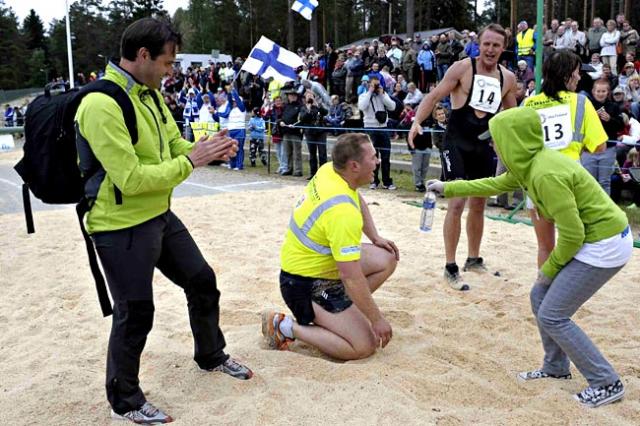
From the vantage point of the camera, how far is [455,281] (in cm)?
533

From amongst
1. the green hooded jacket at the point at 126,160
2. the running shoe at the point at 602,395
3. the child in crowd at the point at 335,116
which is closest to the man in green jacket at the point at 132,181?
the green hooded jacket at the point at 126,160

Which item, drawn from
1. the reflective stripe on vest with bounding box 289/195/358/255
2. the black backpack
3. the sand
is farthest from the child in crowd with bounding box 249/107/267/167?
the black backpack

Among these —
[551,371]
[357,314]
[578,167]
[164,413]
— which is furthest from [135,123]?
[551,371]

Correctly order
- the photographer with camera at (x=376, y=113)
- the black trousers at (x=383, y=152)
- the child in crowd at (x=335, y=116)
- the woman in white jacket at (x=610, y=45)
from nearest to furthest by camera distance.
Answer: the black trousers at (x=383, y=152) < the photographer with camera at (x=376, y=113) < the child in crowd at (x=335, y=116) < the woman in white jacket at (x=610, y=45)

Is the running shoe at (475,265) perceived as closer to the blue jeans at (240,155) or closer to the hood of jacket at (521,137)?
the hood of jacket at (521,137)

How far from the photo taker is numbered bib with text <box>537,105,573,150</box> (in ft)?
14.0

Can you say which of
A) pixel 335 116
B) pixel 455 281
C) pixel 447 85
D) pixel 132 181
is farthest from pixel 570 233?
pixel 335 116

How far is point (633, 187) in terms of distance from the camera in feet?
29.7

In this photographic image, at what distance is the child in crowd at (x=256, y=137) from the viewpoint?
15688 mm

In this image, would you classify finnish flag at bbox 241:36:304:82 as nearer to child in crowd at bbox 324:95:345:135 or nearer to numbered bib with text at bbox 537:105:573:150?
child in crowd at bbox 324:95:345:135

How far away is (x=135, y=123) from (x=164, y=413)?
57.2 inches

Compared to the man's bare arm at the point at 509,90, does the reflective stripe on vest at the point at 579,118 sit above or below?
below

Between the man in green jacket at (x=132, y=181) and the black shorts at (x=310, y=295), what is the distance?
100cm

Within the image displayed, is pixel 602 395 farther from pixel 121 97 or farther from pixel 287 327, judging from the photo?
pixel 121 97
